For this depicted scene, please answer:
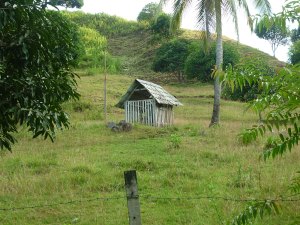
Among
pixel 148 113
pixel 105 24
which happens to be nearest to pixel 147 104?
pixel 148 113

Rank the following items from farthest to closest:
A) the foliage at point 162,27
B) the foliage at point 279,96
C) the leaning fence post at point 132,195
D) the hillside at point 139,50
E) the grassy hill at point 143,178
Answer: the hillside at point 139,50 < the foliage at point 162,27 < the grassy hill at point 143,178 < the leaning fence post at point 132,195 < the foliage at point 279,96

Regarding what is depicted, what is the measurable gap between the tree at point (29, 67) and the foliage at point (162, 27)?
48517 mm

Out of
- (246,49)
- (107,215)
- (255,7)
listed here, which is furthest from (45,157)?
(246,49)

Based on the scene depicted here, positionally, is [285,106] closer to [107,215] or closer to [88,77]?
[107,215]

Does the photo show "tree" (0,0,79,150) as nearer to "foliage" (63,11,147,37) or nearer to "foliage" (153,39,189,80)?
"foliage" (153,39,189,80)

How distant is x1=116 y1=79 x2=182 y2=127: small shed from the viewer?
24172 mm

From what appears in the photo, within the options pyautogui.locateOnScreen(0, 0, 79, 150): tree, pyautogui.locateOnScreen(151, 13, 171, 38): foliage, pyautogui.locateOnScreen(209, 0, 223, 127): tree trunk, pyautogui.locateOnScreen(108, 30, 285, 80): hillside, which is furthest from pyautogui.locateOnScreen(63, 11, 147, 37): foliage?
pyautogui.locateOnScreen(0, 0, 79, 150): tree

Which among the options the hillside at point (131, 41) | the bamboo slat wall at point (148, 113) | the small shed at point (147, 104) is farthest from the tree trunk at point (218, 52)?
the hillside at point (131, 41)

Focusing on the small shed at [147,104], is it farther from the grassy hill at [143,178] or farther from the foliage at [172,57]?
the foliage at [172,57]

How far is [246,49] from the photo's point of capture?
62000mm

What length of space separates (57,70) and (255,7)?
1424 cm

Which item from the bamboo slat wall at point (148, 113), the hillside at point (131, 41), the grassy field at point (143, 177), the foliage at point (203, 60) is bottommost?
the grassy field at point (143, 177)

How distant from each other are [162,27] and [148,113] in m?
31.6

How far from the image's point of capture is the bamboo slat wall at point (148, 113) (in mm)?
24266
